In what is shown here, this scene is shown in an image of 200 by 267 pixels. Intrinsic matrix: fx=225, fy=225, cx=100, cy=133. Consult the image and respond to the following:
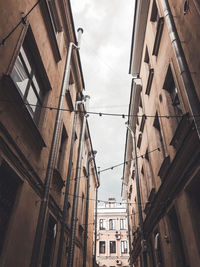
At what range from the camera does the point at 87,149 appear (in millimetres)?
19562

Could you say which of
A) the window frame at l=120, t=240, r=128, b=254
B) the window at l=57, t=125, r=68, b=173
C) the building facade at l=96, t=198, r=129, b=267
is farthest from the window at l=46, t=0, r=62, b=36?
the window frame at l=120, t=240, r=128, b=254

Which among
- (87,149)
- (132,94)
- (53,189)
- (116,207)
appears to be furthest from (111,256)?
(53,189)

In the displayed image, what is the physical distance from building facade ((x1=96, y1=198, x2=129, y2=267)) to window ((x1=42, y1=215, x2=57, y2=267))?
3110cm

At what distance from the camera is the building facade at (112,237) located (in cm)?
3616

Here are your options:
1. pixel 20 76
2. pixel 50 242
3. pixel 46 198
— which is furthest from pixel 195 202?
pixel 20 76

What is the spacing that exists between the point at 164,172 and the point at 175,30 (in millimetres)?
5046

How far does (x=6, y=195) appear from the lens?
5438 mm

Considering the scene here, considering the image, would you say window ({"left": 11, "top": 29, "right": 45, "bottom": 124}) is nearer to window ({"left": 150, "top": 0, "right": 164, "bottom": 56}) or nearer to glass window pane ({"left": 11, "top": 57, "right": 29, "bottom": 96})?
glass window pane ({"left": 11, "top": 57, "right": 29, "bottom": 96})

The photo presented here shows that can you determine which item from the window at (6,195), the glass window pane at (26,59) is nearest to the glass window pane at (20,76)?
the glass window pane at (26,59)

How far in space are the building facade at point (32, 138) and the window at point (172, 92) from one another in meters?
4.19

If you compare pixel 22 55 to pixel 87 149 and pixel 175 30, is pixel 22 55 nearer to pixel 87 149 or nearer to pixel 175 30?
pixel 175 30

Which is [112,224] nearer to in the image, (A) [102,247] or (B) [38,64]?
(A) [102,247]

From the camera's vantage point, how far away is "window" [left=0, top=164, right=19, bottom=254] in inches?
200

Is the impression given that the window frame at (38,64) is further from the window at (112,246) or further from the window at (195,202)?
the window at (112,246)
